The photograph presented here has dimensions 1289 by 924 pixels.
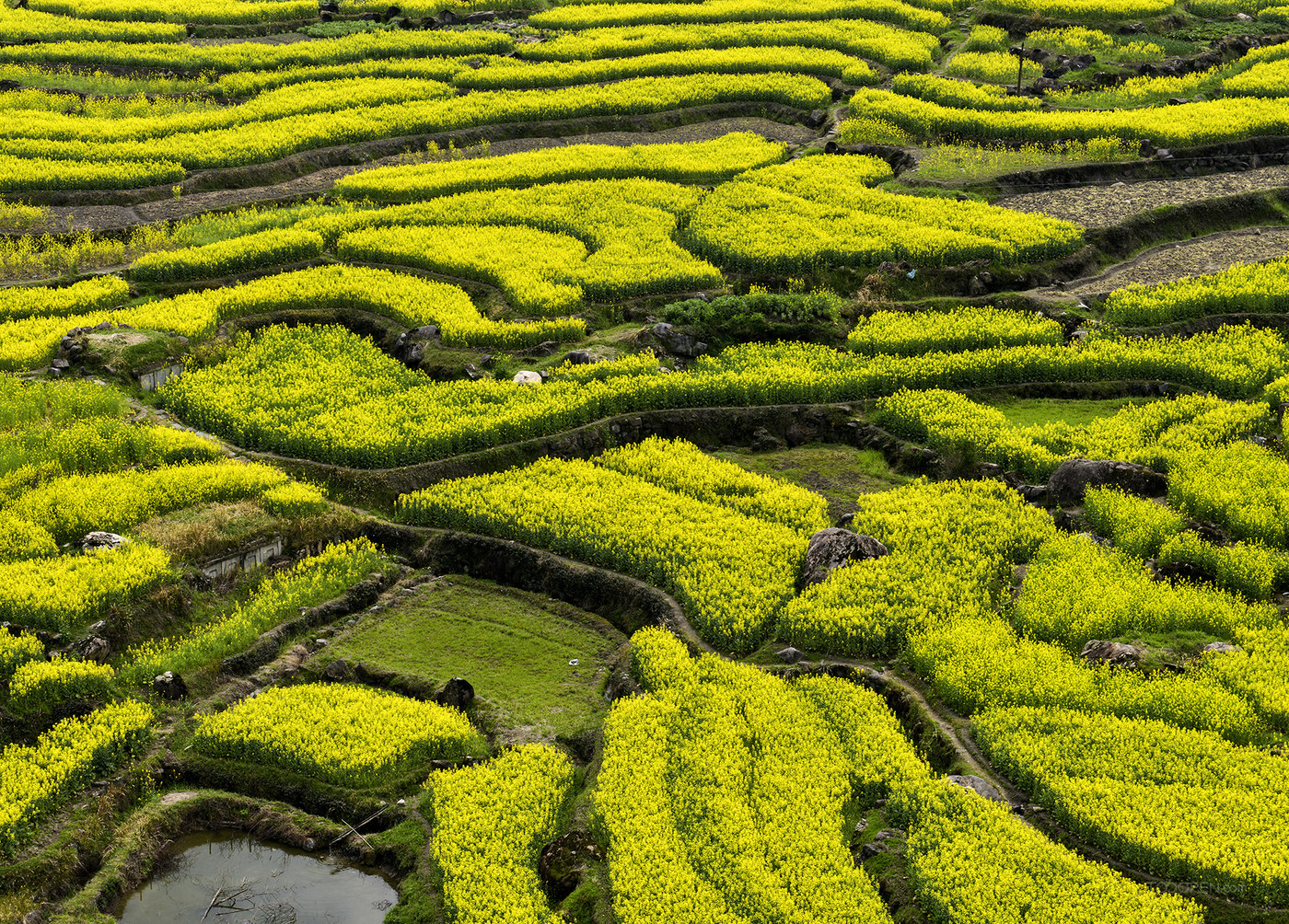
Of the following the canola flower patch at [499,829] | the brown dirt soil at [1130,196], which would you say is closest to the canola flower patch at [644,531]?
the canola flower patch at [499,829]

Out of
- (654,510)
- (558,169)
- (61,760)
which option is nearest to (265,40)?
(558,169)

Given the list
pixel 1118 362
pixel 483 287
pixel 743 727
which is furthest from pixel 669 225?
pixel 743 727

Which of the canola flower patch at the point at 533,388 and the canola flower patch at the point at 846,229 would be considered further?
the canola flower patch at the point at 846,229

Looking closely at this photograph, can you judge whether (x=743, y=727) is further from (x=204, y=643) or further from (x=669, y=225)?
(x=669, y=225)

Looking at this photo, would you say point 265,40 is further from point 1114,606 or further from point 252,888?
point 1114,606

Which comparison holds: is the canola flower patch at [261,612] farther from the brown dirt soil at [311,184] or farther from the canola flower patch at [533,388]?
the brown dirt soil at [311,184]

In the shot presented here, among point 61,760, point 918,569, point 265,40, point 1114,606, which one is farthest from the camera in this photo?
point 265,40
